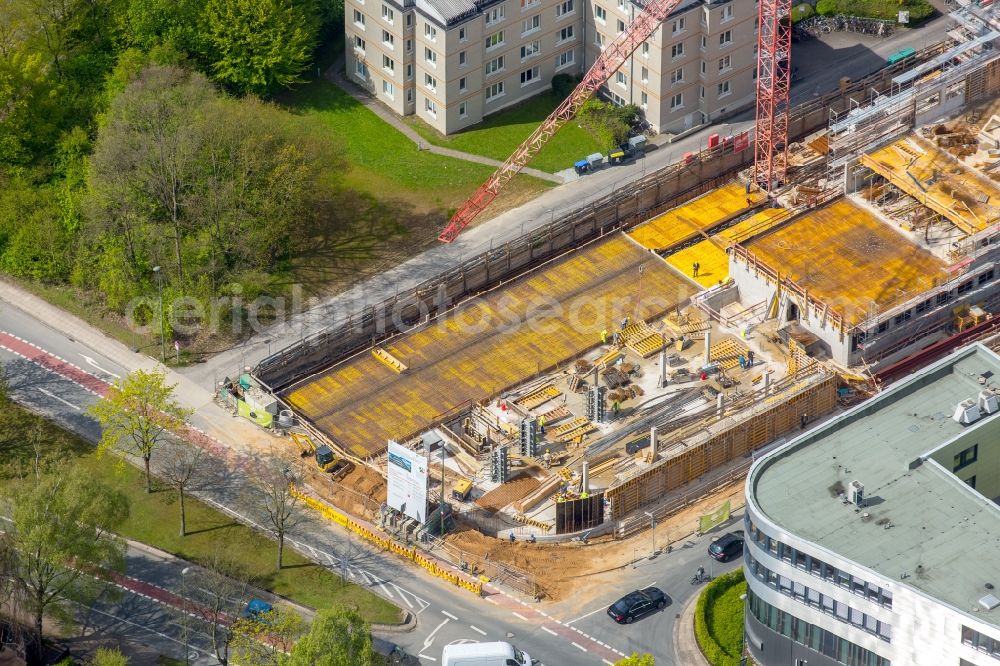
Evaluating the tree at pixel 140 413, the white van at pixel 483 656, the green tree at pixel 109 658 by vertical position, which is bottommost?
the white van at pixel 483 656

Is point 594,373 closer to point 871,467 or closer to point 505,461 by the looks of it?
point 505,461

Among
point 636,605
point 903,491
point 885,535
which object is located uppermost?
point 903,491

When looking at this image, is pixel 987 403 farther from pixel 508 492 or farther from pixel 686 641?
pixel 508 492

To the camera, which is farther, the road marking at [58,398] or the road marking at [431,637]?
the road marking at [58,398]

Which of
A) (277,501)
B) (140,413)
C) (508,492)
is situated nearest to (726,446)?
(508,492)

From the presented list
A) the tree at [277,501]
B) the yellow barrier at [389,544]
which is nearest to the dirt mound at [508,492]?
the yellow barrier at [389,544]

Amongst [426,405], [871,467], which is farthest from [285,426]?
[871,467]

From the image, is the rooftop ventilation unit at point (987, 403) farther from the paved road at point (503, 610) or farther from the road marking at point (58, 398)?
the road marking at point (58, 398)
